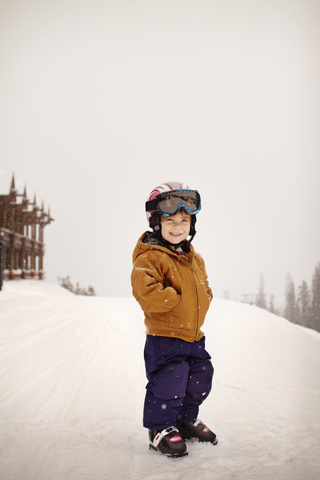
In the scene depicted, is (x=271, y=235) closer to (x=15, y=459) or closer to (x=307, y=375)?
(x=307, y=375)

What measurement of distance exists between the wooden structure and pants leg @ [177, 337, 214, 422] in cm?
1406

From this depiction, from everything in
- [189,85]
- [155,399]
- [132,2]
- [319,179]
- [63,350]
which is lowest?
[63,350]

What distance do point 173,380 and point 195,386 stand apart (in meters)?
0.24

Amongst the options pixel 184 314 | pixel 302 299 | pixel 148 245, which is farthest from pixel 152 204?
pixel 302 299

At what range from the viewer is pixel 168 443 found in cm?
160

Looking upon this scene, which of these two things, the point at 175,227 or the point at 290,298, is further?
the point at 290,298

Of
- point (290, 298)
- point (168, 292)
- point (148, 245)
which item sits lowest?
point (290, 298)

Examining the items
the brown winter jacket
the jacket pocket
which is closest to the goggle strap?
the brown winter jacket

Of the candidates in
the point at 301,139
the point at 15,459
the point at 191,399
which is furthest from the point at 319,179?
the point at 15,459

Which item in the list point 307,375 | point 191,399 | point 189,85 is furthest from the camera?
point 189,85

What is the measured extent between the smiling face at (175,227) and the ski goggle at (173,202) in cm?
5

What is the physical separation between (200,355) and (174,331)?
0.30 meters

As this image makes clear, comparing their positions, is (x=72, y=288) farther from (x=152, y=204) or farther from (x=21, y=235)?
(x=152, y=204)

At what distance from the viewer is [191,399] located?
6.24ft
